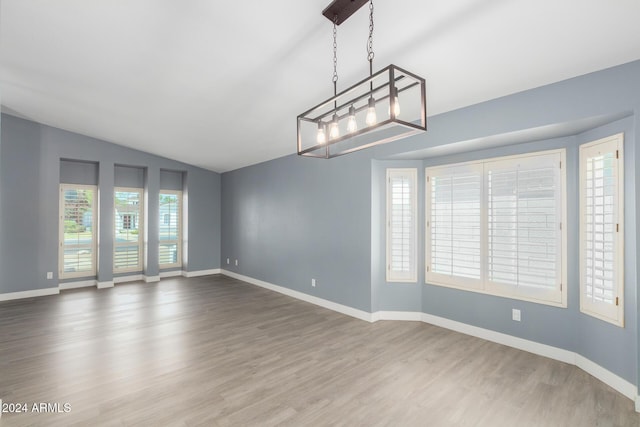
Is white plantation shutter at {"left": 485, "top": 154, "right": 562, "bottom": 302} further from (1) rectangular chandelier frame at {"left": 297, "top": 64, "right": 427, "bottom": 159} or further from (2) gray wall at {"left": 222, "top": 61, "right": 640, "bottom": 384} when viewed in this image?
(1) rectangular chandelier frame at {"left": 297, "top": 64, "right": 427, "bottom": 159}

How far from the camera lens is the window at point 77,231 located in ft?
20.2

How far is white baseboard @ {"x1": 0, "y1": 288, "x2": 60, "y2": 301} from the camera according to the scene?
5.37 metres

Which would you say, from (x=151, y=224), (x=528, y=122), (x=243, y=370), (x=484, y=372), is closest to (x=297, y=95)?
(x=528, y=122)

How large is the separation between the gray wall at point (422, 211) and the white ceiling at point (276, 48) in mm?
239

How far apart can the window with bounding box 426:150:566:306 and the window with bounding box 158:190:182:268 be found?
6.18 meters

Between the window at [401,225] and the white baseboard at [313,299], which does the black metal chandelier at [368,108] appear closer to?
the window at [401,225]

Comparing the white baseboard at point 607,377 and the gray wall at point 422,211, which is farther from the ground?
the gray wall at point 422,211

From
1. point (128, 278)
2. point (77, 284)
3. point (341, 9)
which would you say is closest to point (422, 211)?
point (341, 9)

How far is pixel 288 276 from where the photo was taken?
579 cm

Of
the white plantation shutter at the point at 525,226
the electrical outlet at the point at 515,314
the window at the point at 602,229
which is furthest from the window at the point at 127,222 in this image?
the window at the point at 602,229

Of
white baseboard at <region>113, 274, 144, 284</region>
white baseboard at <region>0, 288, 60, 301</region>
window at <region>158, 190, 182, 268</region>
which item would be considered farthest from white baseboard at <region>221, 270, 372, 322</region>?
white baseboard at <region>0, 288, 60, 301</region>

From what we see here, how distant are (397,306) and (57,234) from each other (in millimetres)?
6533

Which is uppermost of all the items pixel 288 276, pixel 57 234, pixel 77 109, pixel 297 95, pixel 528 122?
pixel 77 109

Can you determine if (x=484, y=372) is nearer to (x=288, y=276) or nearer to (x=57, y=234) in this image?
(x=288, y=276)
